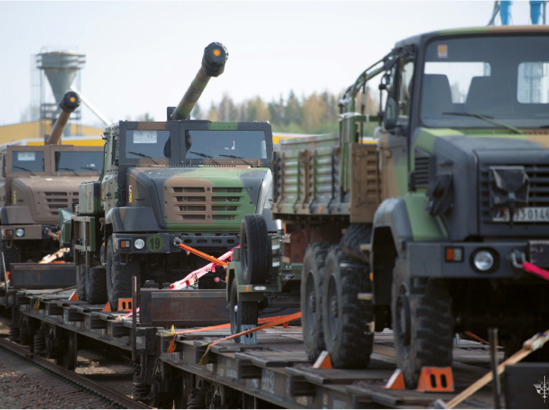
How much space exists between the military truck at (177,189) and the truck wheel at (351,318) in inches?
308

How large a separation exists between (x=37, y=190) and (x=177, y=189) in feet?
24.2

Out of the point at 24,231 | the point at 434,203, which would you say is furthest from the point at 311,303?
the point at 24,231

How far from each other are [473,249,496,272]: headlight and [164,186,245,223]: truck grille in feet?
32.7

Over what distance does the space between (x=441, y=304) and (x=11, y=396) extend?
32.9 feet

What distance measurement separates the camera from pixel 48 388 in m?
18.3

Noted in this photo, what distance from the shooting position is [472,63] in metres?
9.69

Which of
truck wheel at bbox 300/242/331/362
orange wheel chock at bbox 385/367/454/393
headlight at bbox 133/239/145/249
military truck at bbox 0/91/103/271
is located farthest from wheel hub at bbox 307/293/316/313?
military truck at bbox 0/91/103/271

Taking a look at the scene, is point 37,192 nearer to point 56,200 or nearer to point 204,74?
point 56,200

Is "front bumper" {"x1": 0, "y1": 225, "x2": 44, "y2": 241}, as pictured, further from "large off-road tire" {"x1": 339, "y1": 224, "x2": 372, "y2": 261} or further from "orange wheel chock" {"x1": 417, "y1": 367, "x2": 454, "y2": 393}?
"orange wheel chock" {"x1": 417, "y1": 367, "x2": 454, "y2": 393}

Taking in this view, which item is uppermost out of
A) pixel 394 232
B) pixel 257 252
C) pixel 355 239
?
pixel 394 232

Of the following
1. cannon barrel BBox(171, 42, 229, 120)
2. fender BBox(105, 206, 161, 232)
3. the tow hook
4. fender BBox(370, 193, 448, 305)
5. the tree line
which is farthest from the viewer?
the tree line

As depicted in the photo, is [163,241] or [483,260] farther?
[163,241]

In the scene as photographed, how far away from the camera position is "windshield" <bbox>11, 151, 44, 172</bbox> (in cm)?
2580

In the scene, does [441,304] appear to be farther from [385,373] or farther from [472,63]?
[472,63]
